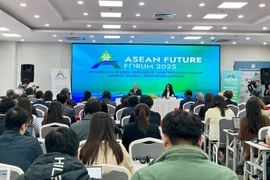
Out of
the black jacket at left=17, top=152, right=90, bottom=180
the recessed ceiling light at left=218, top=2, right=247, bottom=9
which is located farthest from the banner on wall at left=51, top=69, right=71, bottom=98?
the black jacket at left=17, top=152, right=90, bottom=180

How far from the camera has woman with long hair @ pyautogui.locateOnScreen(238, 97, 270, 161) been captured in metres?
4.77

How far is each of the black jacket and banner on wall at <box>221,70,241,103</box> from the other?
14728 mm

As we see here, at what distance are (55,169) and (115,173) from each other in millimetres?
806

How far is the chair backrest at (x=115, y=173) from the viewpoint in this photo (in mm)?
2469

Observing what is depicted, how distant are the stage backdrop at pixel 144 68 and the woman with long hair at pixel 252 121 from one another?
12.0 metres

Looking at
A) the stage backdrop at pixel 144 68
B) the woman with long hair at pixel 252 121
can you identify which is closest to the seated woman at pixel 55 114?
the woman with long hair at pixel 252 121

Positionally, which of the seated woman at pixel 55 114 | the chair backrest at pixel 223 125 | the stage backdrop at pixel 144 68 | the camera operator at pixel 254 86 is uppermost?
the stage backdrop at pixel 144 68

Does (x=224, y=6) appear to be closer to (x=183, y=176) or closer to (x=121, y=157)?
(x=121, y=157)

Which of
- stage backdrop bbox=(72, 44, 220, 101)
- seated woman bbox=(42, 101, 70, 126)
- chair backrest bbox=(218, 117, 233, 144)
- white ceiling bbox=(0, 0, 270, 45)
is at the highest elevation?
white ceiling bbox=(0, 0, 270, 45)

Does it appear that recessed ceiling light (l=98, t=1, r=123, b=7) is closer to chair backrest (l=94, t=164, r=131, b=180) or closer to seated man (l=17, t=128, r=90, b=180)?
chair backrest (l=94, t=164, r=131, b=180)

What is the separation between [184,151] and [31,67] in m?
14.5

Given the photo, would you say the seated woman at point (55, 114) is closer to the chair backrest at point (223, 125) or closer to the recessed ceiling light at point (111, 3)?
the chair backrest at point (223, 125)

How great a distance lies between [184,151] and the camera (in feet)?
4.65

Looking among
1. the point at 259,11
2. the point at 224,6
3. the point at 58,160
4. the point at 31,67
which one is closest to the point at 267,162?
the point at 58,160
